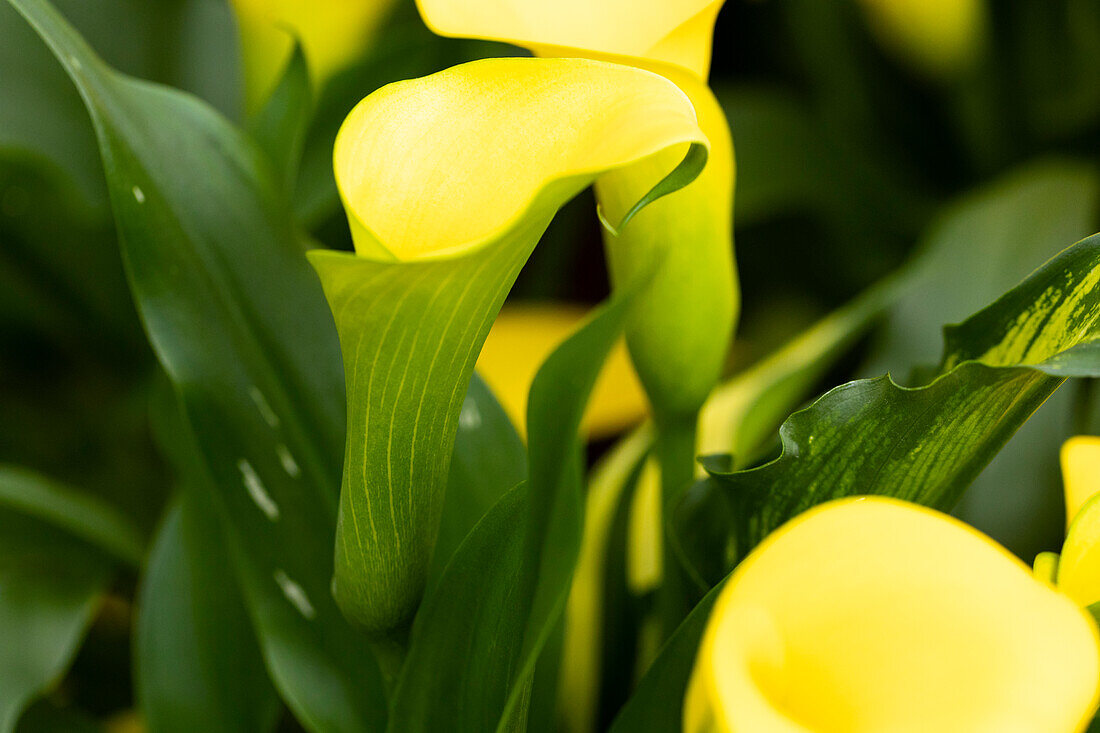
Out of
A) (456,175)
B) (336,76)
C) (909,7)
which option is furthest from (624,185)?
(909,7)

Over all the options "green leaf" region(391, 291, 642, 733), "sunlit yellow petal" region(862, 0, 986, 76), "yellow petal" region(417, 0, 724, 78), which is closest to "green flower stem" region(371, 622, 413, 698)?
"green leaf" region(391, 291, 642, 733)

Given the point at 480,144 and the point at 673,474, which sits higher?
the point at 480,144

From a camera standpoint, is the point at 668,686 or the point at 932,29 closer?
the point at 668,686

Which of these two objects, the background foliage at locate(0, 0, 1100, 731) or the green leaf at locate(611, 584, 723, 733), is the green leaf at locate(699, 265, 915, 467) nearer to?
the background foliage at locate(0, 0, 1100, 731)

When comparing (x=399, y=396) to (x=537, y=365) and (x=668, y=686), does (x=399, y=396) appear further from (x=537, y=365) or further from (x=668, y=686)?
(x=537, y=365)

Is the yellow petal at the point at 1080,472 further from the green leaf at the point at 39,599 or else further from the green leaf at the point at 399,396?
the green leaf at the point at 39,599

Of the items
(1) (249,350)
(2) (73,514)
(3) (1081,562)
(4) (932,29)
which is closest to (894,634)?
(3) (1081,562)

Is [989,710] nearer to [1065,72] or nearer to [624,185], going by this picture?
[624,185]
